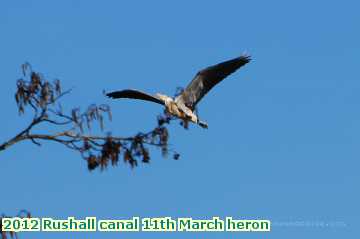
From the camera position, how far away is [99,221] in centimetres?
1491

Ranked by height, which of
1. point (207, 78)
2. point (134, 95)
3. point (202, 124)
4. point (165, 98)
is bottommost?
point (202, 124)

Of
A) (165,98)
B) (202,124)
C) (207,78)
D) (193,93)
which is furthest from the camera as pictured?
(207,78)

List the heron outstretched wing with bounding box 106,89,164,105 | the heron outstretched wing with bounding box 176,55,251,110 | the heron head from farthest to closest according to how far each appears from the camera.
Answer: the heron outstretched wing with bounding box 176,55,251,110 → the heron outstretched wing with bounding box 106,89,164,105 → the heron head

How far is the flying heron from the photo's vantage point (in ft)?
50.0

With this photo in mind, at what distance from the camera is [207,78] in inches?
664

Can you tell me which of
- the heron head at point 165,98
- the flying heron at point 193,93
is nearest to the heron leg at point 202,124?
the flying heron at point 193,93

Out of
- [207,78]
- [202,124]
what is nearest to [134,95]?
[207,78]

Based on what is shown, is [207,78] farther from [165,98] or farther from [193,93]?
[165,98]

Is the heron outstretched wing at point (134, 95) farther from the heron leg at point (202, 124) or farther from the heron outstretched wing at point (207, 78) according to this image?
the heron leg at point (202, 124)

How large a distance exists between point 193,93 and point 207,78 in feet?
1.75

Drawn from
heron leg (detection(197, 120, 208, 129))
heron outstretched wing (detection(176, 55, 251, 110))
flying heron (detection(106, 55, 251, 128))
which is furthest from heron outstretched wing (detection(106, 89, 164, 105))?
heron leg (detection(197, 120, 208, 129))

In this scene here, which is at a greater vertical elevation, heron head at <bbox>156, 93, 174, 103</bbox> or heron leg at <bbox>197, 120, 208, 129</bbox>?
heron head at <bbox>156, 93, 174, 103</bbox>

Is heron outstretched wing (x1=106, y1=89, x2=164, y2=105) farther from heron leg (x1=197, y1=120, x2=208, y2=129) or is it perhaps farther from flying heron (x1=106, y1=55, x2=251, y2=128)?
heron leg (x1=197, y1=120, x2=208, y2=129)

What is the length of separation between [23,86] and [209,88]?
501 centimetres
